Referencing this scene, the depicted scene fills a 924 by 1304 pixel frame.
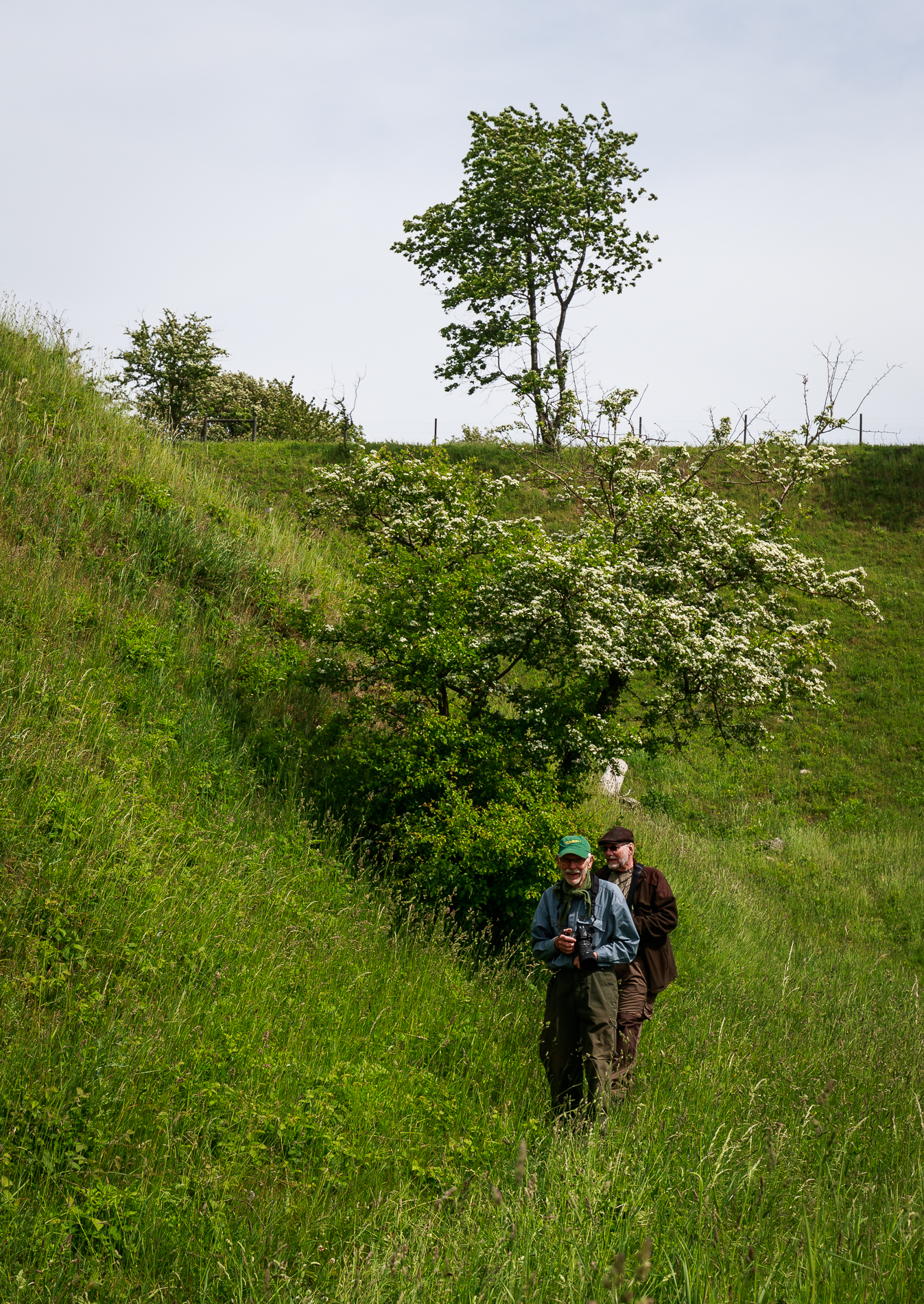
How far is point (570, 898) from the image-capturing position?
5379 millimetres

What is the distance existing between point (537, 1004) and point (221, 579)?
24.4 feet

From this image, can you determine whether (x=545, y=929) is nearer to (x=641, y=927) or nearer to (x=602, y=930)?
(x=602, y=930)

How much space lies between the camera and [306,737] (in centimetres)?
1001

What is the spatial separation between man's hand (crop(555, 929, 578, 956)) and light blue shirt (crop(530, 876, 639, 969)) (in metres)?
0.10

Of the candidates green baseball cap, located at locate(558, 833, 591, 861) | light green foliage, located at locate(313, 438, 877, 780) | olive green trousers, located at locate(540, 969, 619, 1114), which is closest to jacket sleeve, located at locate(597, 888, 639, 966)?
olive green trousers, located at locate(540, 969, 619, 1114)

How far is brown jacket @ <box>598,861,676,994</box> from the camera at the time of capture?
604 cm

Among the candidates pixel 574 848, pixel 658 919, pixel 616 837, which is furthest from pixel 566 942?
pixel 658 919

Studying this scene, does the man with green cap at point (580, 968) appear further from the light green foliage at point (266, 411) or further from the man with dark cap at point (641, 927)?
the light green foliage at point (266, 411)

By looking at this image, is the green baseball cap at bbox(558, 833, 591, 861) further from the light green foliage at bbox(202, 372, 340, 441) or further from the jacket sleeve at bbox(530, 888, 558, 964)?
the light green foliage at bbox(202, 372, 340, 441)

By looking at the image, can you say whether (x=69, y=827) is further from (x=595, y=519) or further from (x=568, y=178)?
(x=568, y=178)

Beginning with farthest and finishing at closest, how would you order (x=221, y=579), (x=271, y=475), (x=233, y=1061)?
1. (x=271, y=475)
2. (x=221, y=579)
3. (x=233, y=1061)

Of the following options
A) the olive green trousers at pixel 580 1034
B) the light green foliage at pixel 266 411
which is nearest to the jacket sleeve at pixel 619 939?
the olive green trousers at pixel 580 1034

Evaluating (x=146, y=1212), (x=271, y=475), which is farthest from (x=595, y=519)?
(x=271, y=475)

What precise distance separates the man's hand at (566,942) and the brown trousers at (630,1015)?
2.70 feet
